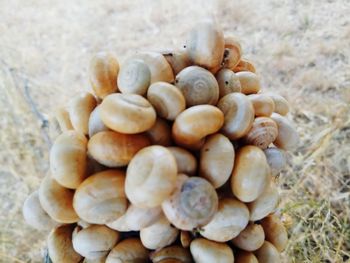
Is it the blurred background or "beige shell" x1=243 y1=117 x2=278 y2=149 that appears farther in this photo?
the blurred background

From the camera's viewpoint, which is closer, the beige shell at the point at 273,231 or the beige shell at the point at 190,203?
the beige shell at the point at 190,203

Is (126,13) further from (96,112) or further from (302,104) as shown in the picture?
(96,112)

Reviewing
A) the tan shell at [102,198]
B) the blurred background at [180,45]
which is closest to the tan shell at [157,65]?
the tan shell at [102,198]

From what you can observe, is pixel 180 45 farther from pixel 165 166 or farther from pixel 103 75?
pixel 165 166

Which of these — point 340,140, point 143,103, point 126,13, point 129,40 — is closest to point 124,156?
point 143,103

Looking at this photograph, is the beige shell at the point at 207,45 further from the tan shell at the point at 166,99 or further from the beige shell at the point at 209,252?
the beige shell at the point at 209,252

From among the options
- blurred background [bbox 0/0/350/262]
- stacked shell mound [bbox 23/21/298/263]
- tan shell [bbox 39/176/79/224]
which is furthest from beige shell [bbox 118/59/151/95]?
blurred background [bbox 0/0/350/262]

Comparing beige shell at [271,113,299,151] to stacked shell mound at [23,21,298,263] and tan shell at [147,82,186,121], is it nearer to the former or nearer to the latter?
stacked shell mound at [23,21,298,263]
